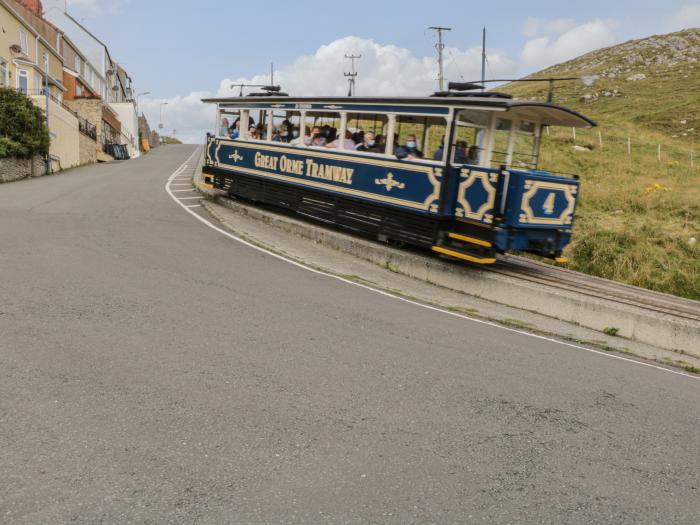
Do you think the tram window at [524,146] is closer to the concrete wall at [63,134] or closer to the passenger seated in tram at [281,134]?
the passenger seated in tram at [281,134]

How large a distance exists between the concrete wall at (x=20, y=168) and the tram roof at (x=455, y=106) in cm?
1560

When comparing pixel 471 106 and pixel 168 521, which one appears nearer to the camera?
pixel 168 521

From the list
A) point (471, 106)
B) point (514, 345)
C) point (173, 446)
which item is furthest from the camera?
point (471, 106)

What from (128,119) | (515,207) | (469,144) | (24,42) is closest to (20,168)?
(24,42)

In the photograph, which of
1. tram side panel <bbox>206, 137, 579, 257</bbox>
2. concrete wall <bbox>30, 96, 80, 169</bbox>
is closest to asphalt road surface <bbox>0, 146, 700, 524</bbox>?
tram side panel <bbox>206, 137, 579, 257</bbox>

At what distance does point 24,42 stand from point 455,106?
38.2m

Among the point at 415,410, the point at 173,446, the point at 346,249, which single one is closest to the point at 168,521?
the point at 173,446

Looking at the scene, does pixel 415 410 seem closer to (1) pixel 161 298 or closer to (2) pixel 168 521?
(2) pixel 168 521

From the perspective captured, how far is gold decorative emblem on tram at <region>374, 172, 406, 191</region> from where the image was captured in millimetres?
12359

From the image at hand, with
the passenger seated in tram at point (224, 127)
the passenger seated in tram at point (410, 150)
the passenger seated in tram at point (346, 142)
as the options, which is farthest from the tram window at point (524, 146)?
the passenger seated in tram at point (224, 127)

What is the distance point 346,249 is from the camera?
43.5ft

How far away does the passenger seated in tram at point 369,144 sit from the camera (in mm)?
13060

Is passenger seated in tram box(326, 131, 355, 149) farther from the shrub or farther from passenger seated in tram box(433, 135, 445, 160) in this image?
the shrub

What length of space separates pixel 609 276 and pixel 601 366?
9019 millimetres
